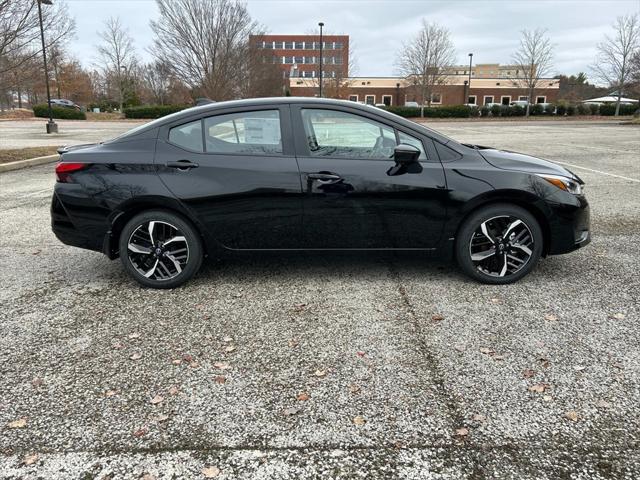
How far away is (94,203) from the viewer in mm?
4285

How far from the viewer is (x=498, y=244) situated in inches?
171

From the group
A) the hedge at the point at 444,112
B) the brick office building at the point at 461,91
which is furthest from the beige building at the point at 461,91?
the hedge at the point at 444,112

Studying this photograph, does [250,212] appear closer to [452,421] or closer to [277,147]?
[277,147]

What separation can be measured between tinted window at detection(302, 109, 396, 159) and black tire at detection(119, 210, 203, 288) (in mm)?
1280

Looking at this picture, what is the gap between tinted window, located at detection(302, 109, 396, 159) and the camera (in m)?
4.30

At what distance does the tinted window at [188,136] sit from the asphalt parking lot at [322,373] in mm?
1199

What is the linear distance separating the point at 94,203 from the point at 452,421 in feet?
10.8

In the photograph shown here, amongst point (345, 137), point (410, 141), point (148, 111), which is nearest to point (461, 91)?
point (148, 111)

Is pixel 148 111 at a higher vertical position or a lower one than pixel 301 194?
higher

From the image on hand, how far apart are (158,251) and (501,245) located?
2.90 m

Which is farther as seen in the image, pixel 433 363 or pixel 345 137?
pixel 345 137

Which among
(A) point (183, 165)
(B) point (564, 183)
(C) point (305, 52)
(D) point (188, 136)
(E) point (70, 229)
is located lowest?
(E) point (70, 229)

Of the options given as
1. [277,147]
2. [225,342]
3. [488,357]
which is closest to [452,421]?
[488,357]

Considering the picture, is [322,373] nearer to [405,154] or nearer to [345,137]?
[405,154]
